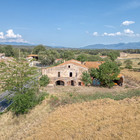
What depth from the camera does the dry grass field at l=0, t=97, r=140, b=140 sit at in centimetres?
1327

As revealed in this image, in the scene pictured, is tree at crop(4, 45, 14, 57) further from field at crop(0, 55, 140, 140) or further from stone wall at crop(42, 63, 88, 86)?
field at crop(0, 55, 140, 140)

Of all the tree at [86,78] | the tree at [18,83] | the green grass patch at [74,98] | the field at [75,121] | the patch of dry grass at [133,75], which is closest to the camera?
the field at [75,121]

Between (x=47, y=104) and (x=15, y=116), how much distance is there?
5505 mm

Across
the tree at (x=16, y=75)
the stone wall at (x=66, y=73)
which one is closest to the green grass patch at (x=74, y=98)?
the tree at (x=16, y=75)

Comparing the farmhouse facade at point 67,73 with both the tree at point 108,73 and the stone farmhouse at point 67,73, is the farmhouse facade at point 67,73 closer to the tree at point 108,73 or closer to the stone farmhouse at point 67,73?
the stone farmhouse at point 67,73

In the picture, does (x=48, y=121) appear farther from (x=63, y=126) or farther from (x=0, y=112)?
(x=0, y=112)

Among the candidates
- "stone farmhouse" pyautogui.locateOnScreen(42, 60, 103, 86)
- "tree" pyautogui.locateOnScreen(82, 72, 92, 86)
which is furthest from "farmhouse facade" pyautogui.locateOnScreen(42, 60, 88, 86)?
"tree" pyautogui.locateOnScreen(82, 72, 92, 86)

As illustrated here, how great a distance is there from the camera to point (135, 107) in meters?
18.5

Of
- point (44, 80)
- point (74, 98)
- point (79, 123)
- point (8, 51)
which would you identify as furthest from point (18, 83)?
point (8, 51)

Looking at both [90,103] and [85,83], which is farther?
[85,83]

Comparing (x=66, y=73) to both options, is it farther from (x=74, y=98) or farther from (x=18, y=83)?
(x=18, y=83)

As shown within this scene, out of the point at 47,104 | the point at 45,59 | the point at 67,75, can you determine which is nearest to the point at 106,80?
the point at 67,75

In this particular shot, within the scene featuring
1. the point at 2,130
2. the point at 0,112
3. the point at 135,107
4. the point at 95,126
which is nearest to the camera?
the point at 95,126

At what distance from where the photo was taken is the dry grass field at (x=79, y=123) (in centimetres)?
1327
